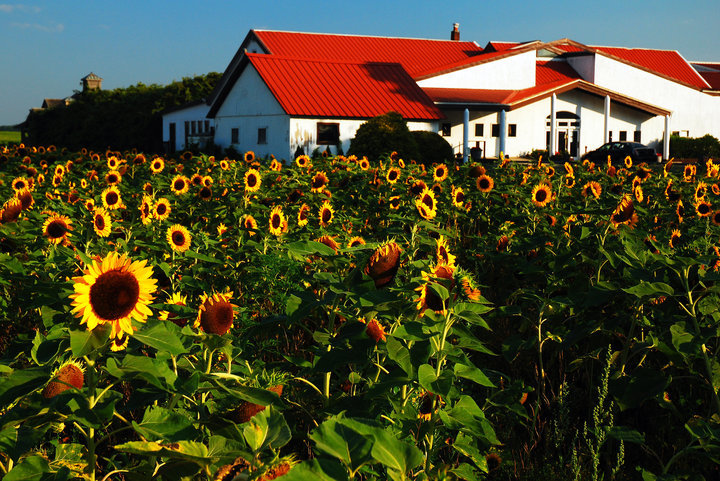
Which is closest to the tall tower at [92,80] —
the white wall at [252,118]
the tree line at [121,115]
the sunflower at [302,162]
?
the tree line at [121,115]

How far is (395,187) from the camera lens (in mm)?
8234

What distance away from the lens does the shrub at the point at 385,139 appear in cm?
2667

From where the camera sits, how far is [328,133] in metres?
34.2

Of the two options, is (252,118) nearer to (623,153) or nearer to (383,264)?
(623,153)

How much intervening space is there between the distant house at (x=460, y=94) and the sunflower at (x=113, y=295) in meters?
31.1

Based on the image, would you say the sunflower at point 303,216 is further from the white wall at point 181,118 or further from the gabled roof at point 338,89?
the white wall at point 181,118

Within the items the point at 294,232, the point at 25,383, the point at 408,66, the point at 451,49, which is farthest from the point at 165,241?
the point at 451,49

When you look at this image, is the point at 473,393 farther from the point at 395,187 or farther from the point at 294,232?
the point at 395,187

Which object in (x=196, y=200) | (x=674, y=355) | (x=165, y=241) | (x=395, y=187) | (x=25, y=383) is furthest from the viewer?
(x=395, y=187)

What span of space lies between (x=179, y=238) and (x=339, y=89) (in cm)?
3053

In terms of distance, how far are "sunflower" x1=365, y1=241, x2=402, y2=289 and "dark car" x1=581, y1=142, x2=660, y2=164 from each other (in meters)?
34.3

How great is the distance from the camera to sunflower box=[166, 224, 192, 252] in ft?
17.0

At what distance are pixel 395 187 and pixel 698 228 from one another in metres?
3.26

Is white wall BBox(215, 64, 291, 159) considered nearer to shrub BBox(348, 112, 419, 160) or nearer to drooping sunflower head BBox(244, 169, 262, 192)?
shrub BBox(348, 112, 419, 160)
